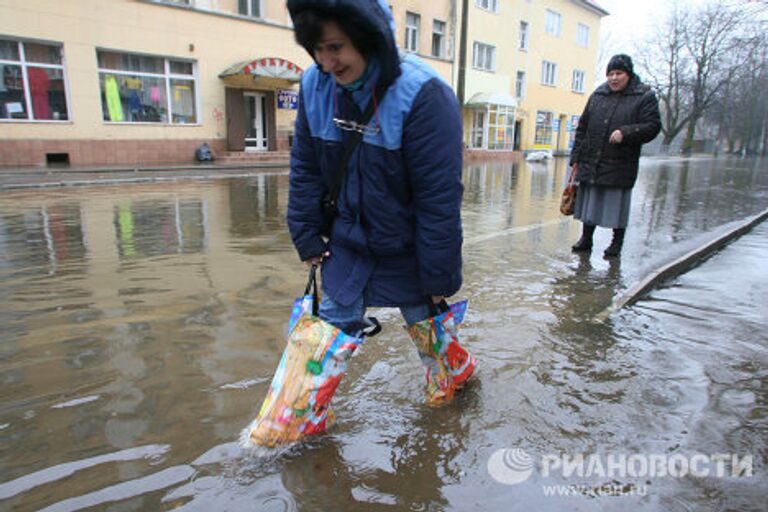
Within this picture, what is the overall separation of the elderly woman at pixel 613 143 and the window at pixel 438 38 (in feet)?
79.0

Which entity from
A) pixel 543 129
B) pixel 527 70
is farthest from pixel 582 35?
pixel 543 129

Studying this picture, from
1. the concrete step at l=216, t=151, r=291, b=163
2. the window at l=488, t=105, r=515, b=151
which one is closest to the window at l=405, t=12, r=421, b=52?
the window at l=488, t=105, r=515, b=151

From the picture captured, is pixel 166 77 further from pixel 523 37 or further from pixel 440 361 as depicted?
pixel 523 37

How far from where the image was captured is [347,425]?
96.0 inches

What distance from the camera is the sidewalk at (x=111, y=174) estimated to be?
1160 cm

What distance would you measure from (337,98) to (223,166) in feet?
52.7

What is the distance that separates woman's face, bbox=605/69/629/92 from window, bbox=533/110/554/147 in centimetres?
3196

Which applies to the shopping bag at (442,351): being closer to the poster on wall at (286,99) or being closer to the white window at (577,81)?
the poster on wall at (286,99)

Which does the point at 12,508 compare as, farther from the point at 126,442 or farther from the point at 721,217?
the point at 721,217

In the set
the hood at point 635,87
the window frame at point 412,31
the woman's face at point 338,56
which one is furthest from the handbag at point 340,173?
the window frame at point 412,31

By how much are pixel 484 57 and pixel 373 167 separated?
32245 millimetres

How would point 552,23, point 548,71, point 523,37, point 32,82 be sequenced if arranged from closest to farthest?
point 32,82, point 523,37, point 552,23, point 548,71

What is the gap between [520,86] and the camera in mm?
34594

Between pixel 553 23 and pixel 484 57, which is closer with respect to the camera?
pixel 484 57
